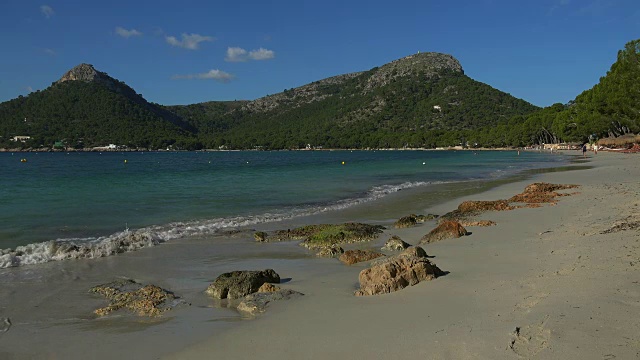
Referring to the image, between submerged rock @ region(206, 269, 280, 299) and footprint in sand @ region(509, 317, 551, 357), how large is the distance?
409 cm

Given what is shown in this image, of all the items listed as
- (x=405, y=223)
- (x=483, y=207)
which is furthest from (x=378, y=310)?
(x=483, y=207)

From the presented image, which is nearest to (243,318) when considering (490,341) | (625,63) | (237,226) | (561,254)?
(490,341)

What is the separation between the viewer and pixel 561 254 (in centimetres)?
835

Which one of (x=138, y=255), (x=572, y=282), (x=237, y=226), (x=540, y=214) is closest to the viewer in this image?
(x=572, y=282)

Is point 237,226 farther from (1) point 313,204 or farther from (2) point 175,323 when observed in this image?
(2) point 175,323

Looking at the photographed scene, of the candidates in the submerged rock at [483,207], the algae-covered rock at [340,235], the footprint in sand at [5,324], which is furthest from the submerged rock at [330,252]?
the submerged rock at [483,207]

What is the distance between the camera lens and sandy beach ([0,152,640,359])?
4770 mm

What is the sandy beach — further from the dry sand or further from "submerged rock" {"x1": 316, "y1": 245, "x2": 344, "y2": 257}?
"submerged rock" {"x1": 316, "y1": 245, "x2": 344, "y2": 257}

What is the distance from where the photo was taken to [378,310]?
20.3ft

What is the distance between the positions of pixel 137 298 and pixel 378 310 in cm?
369

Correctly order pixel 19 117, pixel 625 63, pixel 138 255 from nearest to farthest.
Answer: pixel 138 255
pixel 625 63
pixel 19 117

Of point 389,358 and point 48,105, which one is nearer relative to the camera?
point 389,358

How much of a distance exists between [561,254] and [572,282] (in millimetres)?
2236

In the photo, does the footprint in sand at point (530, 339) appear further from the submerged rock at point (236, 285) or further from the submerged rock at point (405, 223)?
the submerged rock at point (405, 223)
